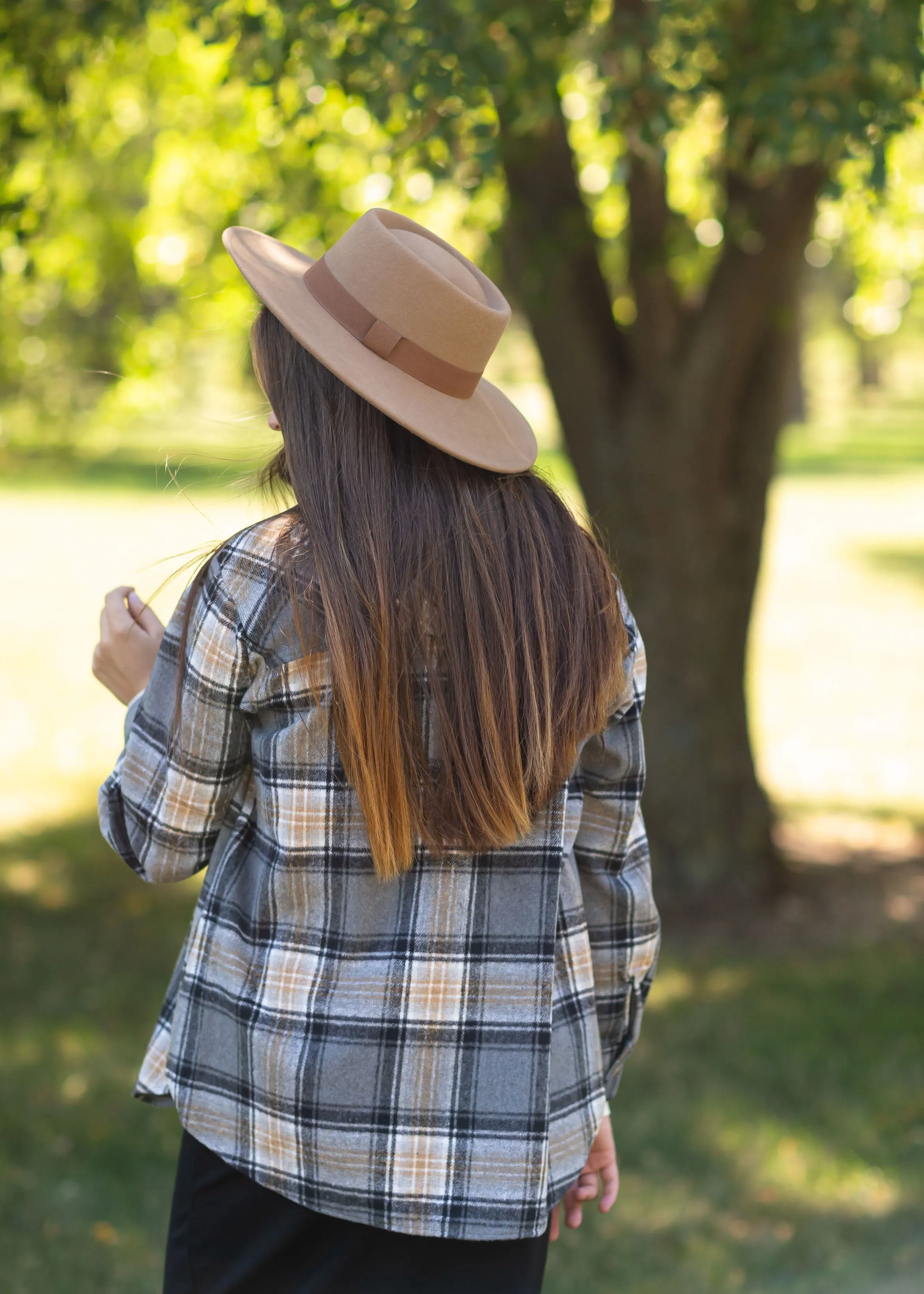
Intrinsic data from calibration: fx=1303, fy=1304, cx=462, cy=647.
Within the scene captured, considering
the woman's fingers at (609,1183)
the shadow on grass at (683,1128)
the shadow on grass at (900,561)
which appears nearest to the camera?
the woman's fingers at (609,1183)

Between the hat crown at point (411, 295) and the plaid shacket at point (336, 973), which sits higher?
the hat crown at point (411, 295)

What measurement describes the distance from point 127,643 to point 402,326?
604 millimetres

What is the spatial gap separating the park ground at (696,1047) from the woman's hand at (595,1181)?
3.54 ft

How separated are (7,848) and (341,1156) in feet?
18.9

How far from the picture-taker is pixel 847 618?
14117 mm

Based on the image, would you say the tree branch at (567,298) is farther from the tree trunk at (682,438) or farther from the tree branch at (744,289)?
the tree branch at (744,289)

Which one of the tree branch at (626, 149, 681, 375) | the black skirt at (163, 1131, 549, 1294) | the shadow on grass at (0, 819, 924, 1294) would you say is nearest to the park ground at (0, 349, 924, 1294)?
the shadow on grass at (0, 819, 924, 1294)

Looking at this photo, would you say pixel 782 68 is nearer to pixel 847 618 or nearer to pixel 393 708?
pixel 393 708

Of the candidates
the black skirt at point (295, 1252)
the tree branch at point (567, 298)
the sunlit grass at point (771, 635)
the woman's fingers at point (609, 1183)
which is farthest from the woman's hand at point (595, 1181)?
the tree branch at point (567, 298)

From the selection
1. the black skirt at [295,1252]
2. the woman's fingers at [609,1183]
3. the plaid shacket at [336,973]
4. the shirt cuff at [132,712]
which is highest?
the shirt cuff at [132,712]

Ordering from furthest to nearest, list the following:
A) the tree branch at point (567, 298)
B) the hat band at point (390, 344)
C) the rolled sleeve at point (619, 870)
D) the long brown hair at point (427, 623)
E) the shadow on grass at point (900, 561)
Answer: the shadow on grass at point (900, 561), the tree branch at point (567, 298), the rolled sleeve at point (619, 870), the hat band at point (390, 344), the long brown hair at point (427, 623)

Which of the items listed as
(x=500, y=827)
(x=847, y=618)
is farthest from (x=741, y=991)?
(x=847, y=618)

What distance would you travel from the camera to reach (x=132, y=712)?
5.84ft

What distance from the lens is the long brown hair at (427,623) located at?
63.2 inches
